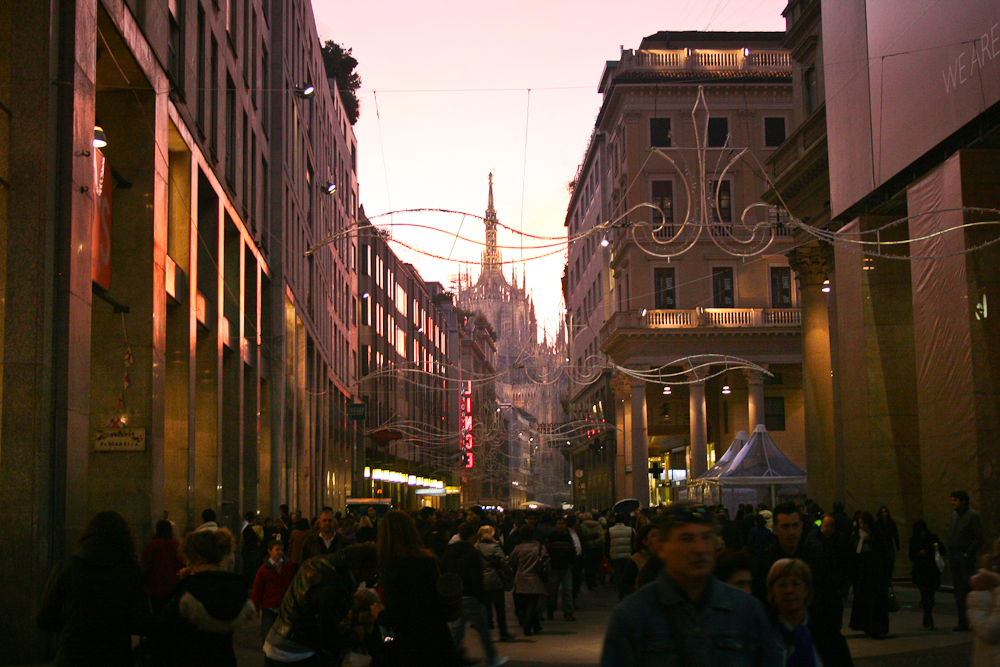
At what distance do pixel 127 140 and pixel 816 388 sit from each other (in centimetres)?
1944

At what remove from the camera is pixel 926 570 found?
51.4 feet

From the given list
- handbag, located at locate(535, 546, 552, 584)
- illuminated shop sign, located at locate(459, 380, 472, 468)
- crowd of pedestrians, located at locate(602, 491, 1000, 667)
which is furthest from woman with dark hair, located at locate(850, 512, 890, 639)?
illuminated shop sign, located at locate(459, 380, 472, 468)

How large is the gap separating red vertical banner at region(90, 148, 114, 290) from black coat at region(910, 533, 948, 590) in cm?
1223

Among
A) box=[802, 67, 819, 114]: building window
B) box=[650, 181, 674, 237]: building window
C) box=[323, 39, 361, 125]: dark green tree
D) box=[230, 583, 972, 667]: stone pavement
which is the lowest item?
box=[230, 583, 972, 667]: stone pavement

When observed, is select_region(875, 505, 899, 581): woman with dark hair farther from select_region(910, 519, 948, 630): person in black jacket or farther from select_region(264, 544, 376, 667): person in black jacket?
select_region(264, 544, 376, 667): person in black jacket

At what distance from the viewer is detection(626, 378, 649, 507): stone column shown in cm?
5144

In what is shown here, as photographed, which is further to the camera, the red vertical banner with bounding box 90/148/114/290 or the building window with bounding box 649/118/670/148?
the building window with bounding box 649/118/670/148

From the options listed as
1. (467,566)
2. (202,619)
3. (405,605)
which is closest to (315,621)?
(405,605)

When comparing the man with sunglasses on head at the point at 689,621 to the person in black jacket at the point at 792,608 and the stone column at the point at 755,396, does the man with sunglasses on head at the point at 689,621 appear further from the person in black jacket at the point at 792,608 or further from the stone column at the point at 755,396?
the stone column at the point at 755,396

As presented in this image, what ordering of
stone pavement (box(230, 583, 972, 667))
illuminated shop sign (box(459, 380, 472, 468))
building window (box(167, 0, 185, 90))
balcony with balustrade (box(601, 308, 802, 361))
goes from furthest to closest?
illuminated shop sign (box(459, 380, 472, 468))
balcony with balustrade (box(601, 308, 802, 361))
building window (box(167, 0, 185, 90))
stone pavement (box(230, 583, 972, 667))

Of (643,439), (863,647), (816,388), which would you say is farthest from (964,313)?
(643,439)

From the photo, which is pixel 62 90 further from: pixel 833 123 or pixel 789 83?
pixel 789 83

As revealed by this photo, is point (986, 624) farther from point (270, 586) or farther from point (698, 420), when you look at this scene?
point (698, 420)

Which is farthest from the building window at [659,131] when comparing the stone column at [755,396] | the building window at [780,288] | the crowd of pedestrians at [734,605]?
the crowd of pedestrians at [734,605]
